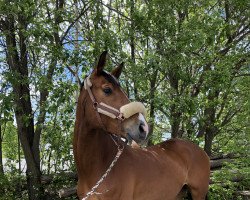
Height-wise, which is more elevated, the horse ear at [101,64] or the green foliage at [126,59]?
the green foliage at [126,59]

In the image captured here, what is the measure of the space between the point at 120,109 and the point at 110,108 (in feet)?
0.37

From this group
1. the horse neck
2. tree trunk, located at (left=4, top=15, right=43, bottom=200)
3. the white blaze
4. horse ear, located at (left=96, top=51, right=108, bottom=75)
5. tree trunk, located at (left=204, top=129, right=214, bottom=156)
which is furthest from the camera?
tree trunk, located at (left=204, top=129, right=214, bottom=156)

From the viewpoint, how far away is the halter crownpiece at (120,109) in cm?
319

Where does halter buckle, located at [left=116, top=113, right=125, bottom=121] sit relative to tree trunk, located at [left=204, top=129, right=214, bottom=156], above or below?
below

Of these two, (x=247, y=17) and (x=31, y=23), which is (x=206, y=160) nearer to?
(x=31, y=23)

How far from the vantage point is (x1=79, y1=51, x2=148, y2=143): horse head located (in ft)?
10.4

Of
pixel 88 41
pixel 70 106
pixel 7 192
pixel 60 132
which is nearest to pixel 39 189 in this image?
pixel 7 192

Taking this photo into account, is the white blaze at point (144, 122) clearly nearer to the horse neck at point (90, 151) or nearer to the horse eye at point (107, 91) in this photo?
the horse eye at point (107, 91)

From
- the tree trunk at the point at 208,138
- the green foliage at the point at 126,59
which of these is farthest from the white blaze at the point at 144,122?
the tree trunk at the point at 208,138

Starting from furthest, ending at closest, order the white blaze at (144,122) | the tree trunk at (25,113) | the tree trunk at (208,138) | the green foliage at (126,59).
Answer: the tree trunk at (208,138), the tree trunk at (25,113), the green foliage at (126,59), the white blaze at (144,122)

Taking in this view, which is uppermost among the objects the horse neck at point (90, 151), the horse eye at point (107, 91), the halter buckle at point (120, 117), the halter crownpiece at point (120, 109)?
the horse eye at point (107, 91)

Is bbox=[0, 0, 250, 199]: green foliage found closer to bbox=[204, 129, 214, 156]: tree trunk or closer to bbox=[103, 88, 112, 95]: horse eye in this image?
bbox=[204, 129, 214, 156]: tree trunk

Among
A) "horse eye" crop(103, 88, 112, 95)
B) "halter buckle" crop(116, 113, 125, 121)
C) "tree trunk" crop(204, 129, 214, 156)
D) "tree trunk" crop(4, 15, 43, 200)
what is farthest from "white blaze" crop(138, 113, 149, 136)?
"tree trunk" crop(204, 129, 214, 156)

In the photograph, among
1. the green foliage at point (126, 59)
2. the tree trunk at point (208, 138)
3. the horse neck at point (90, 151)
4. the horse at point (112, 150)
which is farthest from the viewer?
the tree trunk at point (208, 138)
